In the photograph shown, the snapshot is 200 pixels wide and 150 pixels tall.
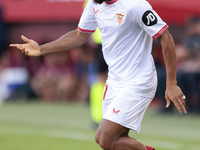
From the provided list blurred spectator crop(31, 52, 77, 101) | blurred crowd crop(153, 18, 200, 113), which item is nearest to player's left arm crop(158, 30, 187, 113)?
blurred crowd crop(153, 18, 200, 113)

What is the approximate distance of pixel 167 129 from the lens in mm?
8500

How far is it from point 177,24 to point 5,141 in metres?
8.07

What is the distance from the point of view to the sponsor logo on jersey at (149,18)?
4.01 meters

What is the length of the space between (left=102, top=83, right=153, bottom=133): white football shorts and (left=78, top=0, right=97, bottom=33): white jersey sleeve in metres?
0.88

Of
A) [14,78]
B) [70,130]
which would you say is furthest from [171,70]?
[14,78]

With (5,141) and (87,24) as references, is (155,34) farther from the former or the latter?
(5,141)

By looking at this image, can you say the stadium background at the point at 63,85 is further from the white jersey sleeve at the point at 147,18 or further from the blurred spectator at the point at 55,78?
the white jersey sleeve at the point at 147,18

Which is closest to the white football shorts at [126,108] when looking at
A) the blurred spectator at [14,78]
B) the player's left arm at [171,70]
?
the player's left arm at [171,70]

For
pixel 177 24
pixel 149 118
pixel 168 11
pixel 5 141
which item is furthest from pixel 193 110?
pixel 5 141

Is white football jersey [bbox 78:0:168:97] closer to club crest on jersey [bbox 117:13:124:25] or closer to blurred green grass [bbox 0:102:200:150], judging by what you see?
A: club crest on jersey [bbox 117:13:124:25]

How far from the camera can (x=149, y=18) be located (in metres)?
4.01

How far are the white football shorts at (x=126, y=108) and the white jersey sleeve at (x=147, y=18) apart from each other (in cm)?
63

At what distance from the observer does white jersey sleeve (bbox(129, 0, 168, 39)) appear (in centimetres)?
401

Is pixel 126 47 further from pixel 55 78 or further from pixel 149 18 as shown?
pixel 55 78
